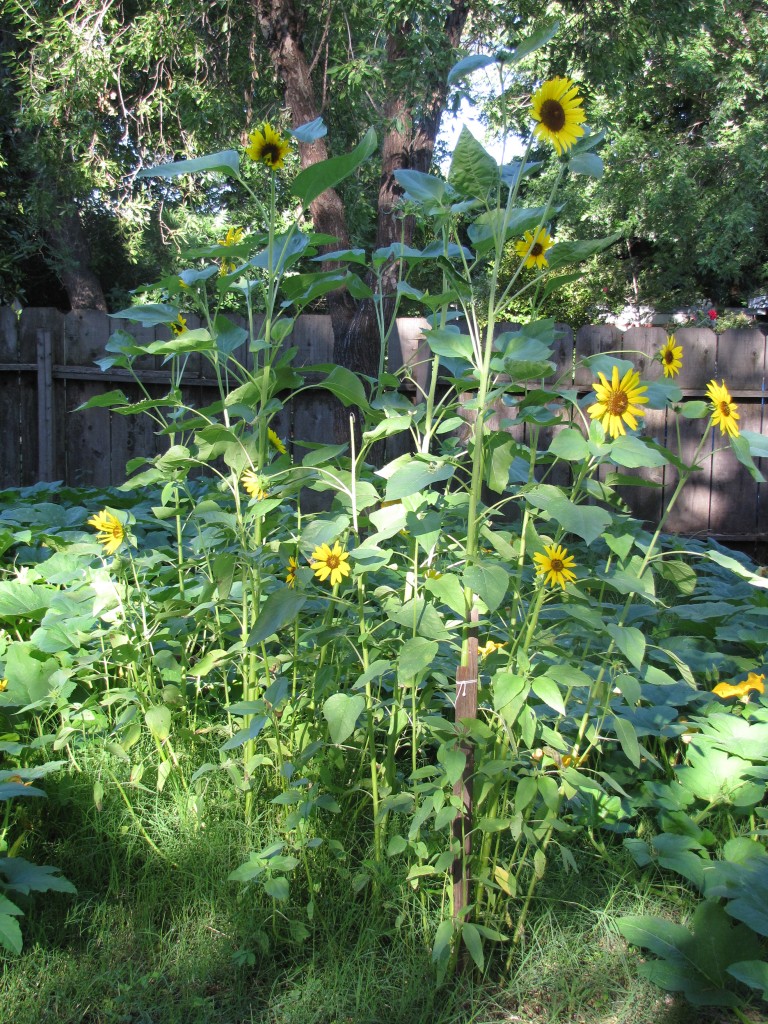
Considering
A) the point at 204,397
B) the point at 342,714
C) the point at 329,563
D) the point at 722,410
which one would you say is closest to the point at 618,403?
the point at 722,410

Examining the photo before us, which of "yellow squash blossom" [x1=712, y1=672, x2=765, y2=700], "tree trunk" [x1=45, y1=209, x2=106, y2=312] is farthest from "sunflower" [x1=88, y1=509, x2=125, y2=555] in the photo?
"tree trunk" [x1=45, y1=209, x2=106, y2=312]

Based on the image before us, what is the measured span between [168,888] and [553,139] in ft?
5.05

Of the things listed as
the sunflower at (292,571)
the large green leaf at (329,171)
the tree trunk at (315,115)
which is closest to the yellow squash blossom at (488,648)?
the sunflower at (292,571)

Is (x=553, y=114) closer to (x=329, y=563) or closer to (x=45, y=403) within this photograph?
(x=329, y=563)

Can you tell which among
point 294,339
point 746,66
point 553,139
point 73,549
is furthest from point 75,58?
point 746,66

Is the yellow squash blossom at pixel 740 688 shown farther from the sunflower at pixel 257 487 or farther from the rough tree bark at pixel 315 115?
the rough tree bark at pixel 315 115

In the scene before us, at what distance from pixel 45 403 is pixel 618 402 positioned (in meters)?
5.19

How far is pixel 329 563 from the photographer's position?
1.54 meters

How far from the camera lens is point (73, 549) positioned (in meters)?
2.06

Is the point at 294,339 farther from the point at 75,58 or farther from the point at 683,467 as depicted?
the point at 683,467

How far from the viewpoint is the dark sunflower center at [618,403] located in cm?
137

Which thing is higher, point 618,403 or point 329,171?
point 329,171

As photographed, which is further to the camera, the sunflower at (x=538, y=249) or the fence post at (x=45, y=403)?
the fence post at (x=45, y=403)

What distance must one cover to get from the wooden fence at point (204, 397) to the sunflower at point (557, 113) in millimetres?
4032
